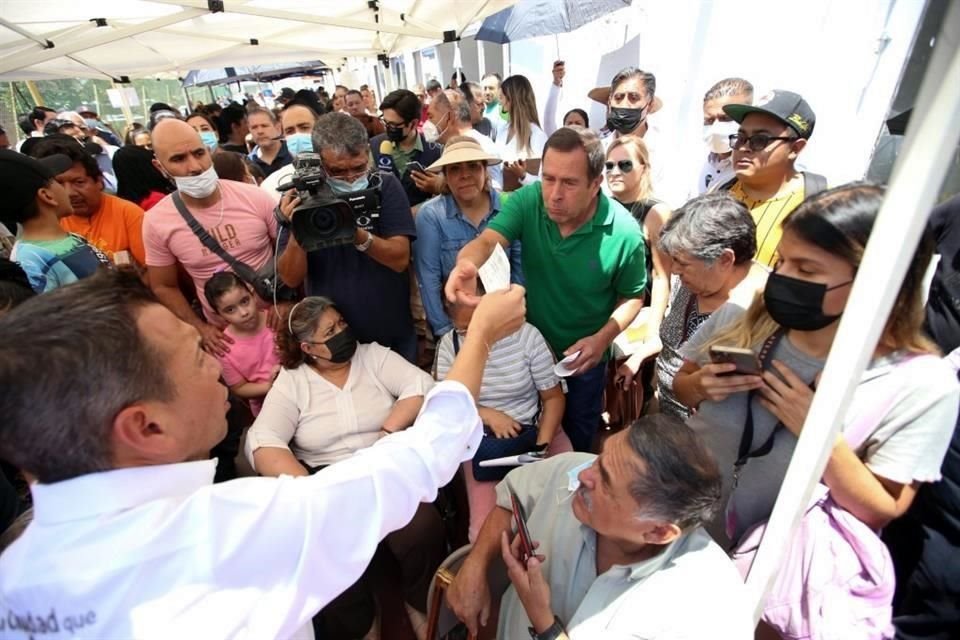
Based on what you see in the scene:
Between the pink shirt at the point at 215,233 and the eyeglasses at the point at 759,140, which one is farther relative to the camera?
the pink shirt at the point at 215,233

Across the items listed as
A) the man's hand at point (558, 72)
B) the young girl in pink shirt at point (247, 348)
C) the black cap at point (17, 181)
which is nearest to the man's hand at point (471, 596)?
the young girl in pink shirt at point (247, 348)

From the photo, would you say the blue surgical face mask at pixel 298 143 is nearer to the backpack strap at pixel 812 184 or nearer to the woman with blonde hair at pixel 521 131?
the woman with blonde hair at pixel 521 131

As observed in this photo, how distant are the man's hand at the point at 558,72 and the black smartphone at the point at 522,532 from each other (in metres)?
5.97

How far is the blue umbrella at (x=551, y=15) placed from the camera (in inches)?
185

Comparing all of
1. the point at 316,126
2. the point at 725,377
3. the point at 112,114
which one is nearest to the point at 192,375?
the point at 725,377

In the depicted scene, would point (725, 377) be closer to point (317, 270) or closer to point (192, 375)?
point (192, 375)

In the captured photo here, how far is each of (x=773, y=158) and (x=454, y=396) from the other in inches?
76.4

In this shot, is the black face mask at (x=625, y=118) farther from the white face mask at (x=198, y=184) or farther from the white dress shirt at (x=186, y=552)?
the white dress shirt at (x=186, y=552)

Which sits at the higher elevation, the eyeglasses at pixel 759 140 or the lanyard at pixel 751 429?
the eyeglasses at pixel 759 140

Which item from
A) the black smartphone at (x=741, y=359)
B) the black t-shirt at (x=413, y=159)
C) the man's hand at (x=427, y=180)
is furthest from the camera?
the black t-shirt at (x=413, y=159)

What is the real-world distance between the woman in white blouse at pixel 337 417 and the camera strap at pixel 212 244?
54 cm

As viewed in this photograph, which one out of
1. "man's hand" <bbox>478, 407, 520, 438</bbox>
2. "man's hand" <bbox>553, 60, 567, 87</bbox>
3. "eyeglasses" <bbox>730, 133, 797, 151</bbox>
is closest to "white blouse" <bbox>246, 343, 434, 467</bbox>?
"man's hand" <bbox>478, 407, 520, 438</bbox>

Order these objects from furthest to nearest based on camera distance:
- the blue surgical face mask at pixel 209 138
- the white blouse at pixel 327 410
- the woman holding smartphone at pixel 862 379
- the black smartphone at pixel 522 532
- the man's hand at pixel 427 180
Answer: the blue surgical face mask at pixel 209 138, the man's hand at pixel 427 180, the white blouse at pixel 327 410, the black smartphone at pixel 522 532, the woman holding smartphone at pixel 862 379

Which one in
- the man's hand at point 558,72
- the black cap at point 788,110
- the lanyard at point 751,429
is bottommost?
the lanyard at point 751,429
